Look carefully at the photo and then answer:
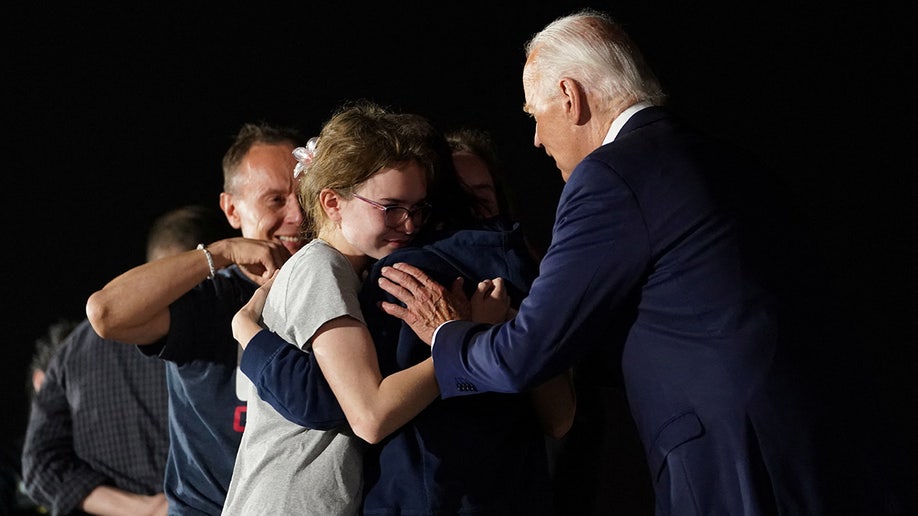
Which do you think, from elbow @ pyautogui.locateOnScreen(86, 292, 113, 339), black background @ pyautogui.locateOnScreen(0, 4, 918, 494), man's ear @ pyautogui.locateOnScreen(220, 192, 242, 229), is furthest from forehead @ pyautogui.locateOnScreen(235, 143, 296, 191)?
black background @ pyautogui.locateOnScreen(0, 4, 918, 494)

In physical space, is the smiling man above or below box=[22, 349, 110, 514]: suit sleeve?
above

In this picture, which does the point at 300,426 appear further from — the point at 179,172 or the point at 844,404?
the point at 179,172

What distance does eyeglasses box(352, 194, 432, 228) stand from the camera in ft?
6.19

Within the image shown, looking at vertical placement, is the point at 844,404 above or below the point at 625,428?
above

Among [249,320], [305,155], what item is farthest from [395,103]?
[249,320]

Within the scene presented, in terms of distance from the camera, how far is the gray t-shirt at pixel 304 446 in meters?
1.79

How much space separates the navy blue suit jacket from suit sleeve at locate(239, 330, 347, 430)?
0.19m

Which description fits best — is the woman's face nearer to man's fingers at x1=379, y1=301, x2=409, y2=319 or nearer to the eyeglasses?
the eyeglasses

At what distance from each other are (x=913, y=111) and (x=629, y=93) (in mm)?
2306

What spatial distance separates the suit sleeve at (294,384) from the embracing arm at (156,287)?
0.62 meters

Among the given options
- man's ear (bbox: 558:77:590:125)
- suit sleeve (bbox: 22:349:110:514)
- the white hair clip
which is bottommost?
suit sleeve (bbox: 22:349:110:514)

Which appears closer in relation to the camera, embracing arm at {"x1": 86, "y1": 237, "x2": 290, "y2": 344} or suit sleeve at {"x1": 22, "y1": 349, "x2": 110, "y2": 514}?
Result: embracing arm at {"x1": 86, "y1": 237, "x2": 290, "y2": 344}

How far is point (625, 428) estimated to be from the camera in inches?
165

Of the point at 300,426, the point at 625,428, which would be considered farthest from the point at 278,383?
the point at 625,428
